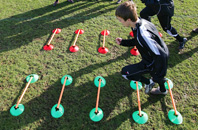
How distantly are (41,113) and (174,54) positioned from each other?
142 inches

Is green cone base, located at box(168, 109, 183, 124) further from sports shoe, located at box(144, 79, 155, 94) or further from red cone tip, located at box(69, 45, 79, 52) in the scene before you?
red cone tip, located at box(69, 45, 79, 52)

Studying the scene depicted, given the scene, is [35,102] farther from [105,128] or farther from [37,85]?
[105,128]

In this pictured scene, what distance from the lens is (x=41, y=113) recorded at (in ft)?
9.04

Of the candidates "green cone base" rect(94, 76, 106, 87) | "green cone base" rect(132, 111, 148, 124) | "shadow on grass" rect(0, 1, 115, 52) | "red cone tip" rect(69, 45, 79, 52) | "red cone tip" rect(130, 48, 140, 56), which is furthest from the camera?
"shadow on grass" rect(0, 1, 115, 52)

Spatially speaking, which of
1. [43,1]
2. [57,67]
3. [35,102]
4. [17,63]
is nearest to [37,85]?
[35,102]

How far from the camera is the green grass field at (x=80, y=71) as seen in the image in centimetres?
269

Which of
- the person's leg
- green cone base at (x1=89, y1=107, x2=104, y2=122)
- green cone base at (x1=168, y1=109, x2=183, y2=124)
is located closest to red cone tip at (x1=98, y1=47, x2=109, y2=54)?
the person's leg

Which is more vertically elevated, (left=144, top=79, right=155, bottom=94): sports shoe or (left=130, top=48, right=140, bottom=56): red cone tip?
(left=130, top=48, right=140, bottom=56): red cone tip

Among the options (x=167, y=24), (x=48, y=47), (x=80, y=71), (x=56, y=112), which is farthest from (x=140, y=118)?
(x=48, y=47)

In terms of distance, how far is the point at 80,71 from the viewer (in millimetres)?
3461

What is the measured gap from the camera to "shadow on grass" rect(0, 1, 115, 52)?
4.25 meters

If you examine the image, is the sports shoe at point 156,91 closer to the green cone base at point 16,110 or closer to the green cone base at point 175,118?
the green cone base at point 175,118

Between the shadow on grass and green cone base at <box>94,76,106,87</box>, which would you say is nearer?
green cone base at <box>94,76,106,87</box>

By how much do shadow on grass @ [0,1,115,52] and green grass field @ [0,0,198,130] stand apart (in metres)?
0.03
